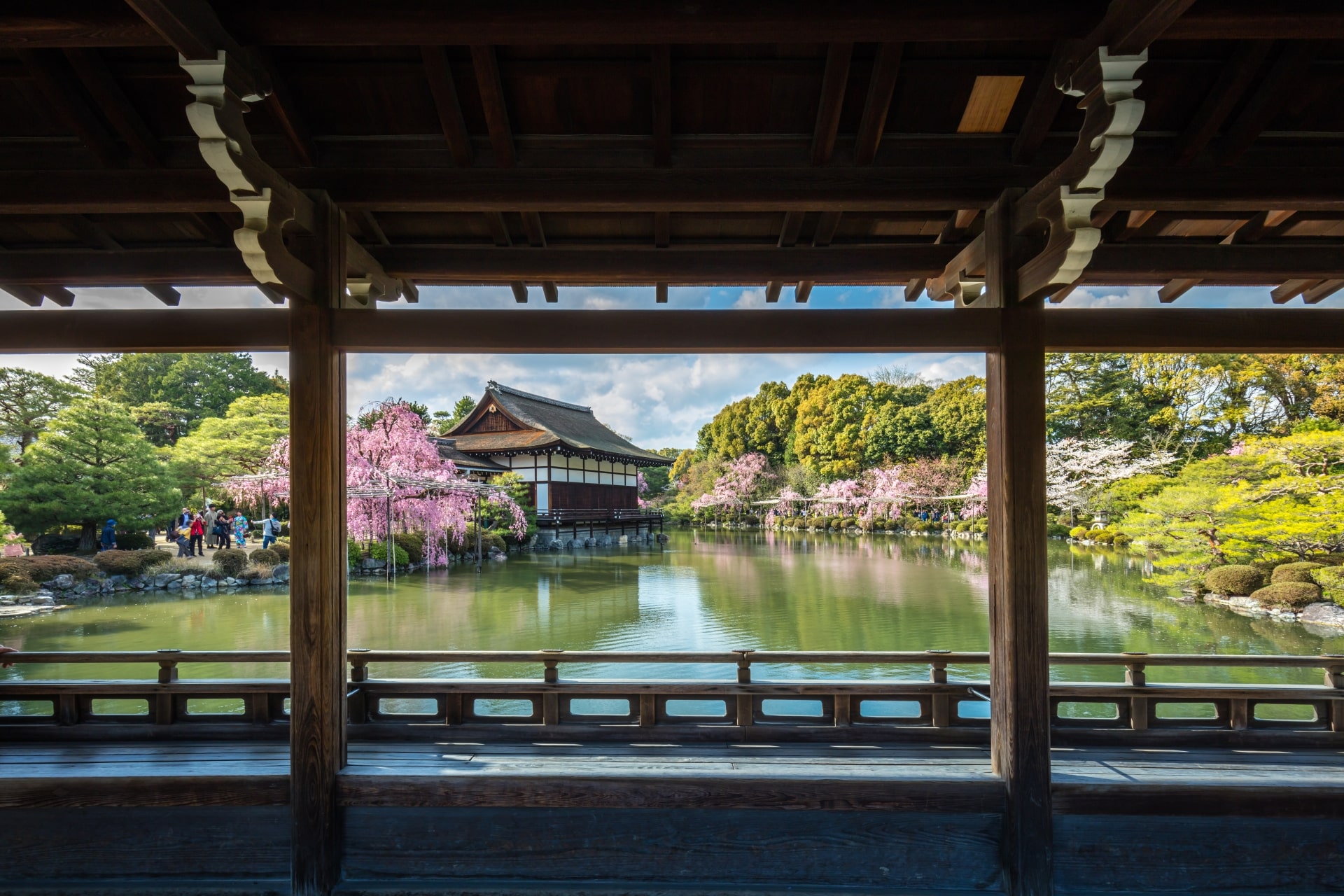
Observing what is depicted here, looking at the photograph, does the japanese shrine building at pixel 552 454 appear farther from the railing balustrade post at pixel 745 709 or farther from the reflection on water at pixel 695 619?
the railing balustrade post at pixel 745 709

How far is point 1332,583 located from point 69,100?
459 inches

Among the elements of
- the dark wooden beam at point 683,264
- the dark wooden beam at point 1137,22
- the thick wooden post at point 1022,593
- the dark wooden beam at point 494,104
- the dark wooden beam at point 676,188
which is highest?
the dark wooden beam at point 494,104

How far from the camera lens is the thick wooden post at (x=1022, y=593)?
2129mm

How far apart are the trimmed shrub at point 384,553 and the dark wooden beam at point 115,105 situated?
37.9ft

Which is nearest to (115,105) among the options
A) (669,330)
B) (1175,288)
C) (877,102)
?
(669,330)

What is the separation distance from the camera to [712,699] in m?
2.96

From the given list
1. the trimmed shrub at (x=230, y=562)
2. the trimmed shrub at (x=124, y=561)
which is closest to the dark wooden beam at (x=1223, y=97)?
the trimmed shrub at (x=230, y=562)

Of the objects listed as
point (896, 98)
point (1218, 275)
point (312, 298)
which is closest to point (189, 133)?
point (312, 298)

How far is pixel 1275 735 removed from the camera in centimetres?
298

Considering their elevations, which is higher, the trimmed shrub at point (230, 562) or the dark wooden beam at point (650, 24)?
the dark wooden beam at point (650, 24)

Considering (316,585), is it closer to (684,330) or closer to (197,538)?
(684,330)

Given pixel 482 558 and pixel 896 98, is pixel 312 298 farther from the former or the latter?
pixel 482 558

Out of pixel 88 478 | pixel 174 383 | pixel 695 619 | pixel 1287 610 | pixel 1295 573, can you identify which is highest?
pixel 174 383

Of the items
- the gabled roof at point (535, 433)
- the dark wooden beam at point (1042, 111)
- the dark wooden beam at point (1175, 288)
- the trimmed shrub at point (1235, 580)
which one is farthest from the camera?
the gabled roof at point (535, 433)
